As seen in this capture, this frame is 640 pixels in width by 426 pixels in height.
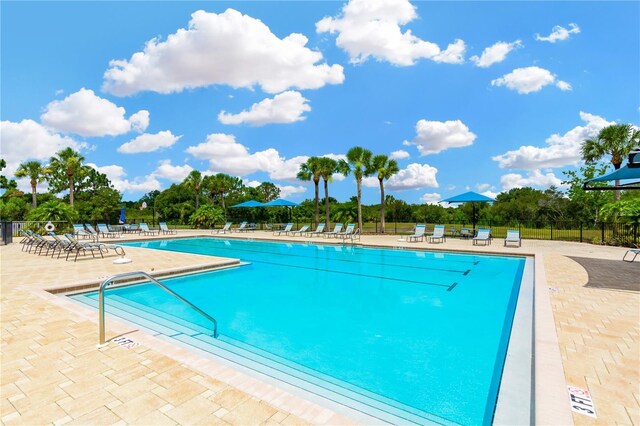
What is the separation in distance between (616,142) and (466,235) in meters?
8.25

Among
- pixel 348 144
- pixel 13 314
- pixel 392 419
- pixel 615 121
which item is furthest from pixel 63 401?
pixel 615 121

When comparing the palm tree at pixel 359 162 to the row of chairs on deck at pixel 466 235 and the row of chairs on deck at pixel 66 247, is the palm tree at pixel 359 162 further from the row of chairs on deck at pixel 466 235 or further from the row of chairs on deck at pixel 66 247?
the row of chairs on deck at pixel 66 247

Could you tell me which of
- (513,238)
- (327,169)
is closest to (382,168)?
(327,169)

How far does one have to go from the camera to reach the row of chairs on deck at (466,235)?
1430cm

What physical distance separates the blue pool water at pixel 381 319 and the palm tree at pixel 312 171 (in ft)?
42.6

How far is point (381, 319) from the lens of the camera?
5594 mm

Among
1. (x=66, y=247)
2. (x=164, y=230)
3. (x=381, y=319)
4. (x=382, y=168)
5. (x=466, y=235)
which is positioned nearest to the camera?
(x=381, y=319)

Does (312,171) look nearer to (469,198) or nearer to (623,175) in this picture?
(469,198)

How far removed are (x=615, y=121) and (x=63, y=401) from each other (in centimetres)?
2284

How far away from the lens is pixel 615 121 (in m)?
16.9

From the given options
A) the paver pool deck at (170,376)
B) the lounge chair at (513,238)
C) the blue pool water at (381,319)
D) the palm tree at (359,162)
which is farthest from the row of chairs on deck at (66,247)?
the lounge chair at (513,238)

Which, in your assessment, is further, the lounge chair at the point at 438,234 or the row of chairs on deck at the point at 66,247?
the lounge chair at the point at 438,234

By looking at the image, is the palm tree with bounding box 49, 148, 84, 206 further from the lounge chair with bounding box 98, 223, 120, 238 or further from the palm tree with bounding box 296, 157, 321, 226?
the palm tree with bounding box 296, 157, 321, 226

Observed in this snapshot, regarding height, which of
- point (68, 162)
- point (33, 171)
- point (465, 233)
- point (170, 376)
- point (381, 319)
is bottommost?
point (381, 319)
